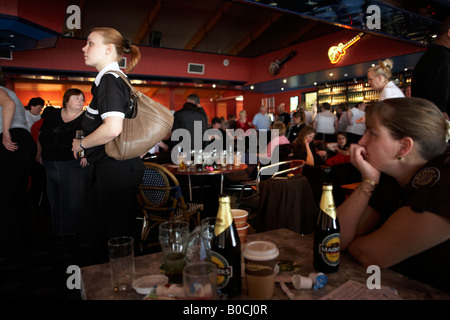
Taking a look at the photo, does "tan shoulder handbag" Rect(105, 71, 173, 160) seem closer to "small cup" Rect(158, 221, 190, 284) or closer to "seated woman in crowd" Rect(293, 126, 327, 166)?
"small cup" Rect(158, 221, 190, 284)

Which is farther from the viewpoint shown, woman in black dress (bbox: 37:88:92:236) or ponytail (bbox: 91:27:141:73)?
woman in black dress (bbox: 37:88:92:236)

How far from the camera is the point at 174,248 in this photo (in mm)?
966

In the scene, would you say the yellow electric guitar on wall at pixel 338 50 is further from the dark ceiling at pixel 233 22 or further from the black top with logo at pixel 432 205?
the black top with logo at pixel 432 205

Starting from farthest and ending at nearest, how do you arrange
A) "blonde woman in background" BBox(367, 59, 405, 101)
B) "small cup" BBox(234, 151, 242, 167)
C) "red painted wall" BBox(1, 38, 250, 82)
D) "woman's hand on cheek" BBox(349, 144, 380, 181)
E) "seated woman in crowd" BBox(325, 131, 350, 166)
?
"red painted wall" BBox(1, 38, 250, 82) < "seated woman in crowd" BBox(325, 131, 350, 166) < "small cup" BBox(234, 151, 242, 167) < "blonde woman in background" BBox(367, 59, 405, 101) < "woman's hand on cheek" BBox(349, 144, 380, 181)

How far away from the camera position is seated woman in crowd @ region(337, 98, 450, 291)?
3.24ft

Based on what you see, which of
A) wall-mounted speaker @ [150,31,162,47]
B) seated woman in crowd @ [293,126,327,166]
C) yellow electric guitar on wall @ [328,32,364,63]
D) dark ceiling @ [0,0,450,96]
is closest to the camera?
seated woman in crowd @ [293,126,327,166]

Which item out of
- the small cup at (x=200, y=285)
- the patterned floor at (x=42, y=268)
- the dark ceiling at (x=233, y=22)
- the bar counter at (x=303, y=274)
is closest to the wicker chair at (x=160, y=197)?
the patterned floor at (x=42, y=268)

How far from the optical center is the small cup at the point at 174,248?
93 cm

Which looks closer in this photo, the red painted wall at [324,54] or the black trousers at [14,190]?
the black trousers at [14,190]

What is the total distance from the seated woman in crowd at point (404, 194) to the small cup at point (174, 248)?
23.4 inches

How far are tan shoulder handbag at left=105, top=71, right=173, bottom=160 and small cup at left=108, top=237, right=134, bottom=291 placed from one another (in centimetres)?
78

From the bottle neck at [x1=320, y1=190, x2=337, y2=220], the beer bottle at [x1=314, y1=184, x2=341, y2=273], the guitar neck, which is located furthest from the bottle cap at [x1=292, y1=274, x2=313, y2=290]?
the guitar neck
